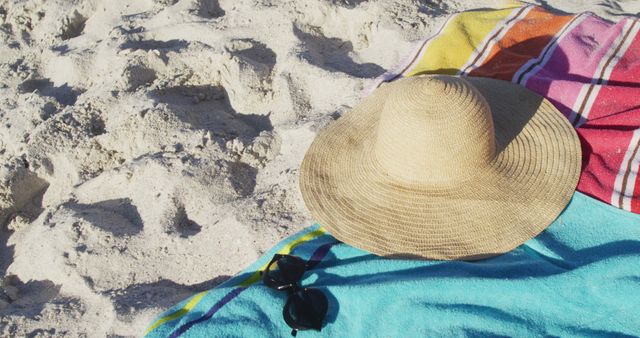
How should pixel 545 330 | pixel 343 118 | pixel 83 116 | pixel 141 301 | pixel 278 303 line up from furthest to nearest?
pixel 83 116 → pixel 343 118 → pixel 141 301 → pixel 278 303 → pixel 545 330

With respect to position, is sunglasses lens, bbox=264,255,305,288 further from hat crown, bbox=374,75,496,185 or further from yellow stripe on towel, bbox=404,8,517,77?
yellow stripe on towel, bbox=404,8,517,77

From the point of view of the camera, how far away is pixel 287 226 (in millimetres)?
1684

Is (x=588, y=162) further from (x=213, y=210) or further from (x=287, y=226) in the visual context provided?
(x=213, y=210)

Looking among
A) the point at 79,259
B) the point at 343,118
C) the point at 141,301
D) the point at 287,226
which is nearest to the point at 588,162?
the point at 343,118

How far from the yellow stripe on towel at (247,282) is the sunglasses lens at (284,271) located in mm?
65

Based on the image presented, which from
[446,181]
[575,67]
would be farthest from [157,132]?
[575,67]

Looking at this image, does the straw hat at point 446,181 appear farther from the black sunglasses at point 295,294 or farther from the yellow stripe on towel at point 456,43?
the yellow stripe on towel at point 456,43

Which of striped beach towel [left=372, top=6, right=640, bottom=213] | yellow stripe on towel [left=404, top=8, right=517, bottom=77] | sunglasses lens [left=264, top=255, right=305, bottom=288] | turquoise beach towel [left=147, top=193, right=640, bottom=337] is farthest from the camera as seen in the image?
yellow stripe on towel [left=404, top=8, right=517, bottom=77]

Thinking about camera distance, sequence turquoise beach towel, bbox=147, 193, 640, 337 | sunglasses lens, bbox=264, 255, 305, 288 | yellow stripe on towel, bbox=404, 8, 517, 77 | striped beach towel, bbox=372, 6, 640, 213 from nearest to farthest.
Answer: turquoise beach towel, bbox=147, 193, 640, 337, sunglasses lens, bbox=264, 255, 305, 288, striped beach towel, bbox=372, 6, 640, 213, yellow stripe on towel, bbox=404, 8, 517, 77

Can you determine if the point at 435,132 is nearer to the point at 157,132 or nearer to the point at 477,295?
the point at 477,295

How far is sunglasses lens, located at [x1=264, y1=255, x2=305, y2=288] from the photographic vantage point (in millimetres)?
1464

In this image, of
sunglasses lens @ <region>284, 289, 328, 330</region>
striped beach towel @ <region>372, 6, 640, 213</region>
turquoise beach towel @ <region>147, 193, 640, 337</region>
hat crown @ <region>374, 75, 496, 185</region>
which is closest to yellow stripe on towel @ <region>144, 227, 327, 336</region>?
turquoise beach towel @ <region>147, 193, 640, 337</region>

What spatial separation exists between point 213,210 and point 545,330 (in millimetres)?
986

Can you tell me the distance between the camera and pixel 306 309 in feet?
4.57
